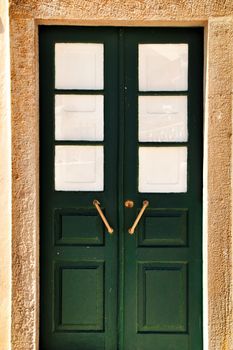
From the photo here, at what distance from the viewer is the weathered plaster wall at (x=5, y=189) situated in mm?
4508

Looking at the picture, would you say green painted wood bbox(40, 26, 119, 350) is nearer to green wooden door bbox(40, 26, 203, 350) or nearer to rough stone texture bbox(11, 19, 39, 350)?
green wooden door bbox(40, 26, 203, 350)

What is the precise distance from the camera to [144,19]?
448 cm

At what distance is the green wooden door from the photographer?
15.4ft

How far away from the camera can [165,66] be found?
4703 millimetres

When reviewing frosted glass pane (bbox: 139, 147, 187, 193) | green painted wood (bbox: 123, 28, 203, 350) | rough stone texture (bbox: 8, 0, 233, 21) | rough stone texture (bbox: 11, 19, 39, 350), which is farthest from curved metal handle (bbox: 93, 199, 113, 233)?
rough stone texture (bbox: 8, 0, 233, 21)

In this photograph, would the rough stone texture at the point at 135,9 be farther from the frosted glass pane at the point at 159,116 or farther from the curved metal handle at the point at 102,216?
the curved metal handle at the point at 102,216

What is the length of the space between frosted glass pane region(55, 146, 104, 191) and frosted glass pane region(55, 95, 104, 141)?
3.9 inches

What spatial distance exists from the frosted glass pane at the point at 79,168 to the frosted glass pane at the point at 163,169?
343mm

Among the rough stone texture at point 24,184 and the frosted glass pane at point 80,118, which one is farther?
the frosted glass pane at point 80,118

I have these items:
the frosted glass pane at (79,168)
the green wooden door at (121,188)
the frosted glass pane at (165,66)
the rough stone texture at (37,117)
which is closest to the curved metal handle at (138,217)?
the green wooden door at (121,188)

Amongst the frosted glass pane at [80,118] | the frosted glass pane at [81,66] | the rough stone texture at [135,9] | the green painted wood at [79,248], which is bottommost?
the green painted wood at [79,248]

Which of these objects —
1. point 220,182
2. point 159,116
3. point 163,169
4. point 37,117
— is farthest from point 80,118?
point 220,182

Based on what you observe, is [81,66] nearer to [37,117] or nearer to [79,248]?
[37,117]

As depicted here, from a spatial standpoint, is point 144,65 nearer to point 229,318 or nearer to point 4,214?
point 4,214
